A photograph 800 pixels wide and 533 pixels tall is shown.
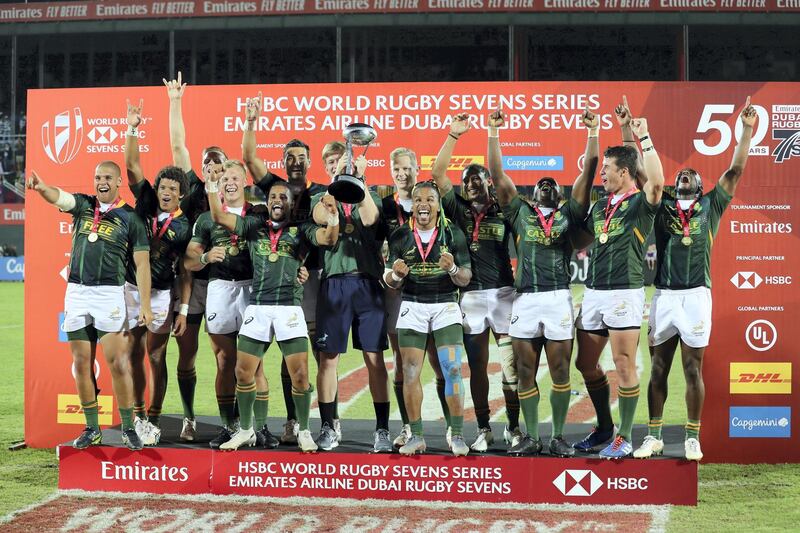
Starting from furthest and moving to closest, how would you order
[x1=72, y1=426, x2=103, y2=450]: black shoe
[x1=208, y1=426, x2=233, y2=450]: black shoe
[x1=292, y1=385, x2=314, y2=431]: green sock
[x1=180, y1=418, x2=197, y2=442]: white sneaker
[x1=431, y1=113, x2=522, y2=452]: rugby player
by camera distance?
1. [x1=180, y1=418, x2=197, y2=442]: white sneaker
2. [x1=208, y1=426, x2=233, y2=450]: black shoe
3. [x1=72, y1=426, x2=103, y2=450]: black shoe
4. [x1=431, y1=113, x2=522, y2=452]: rugby player
5. [x1=292, y1=385, x2=314, y2=431]: green sock

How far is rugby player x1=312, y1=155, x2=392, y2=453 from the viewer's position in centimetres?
698

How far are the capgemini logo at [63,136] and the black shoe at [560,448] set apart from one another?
15.2 ft

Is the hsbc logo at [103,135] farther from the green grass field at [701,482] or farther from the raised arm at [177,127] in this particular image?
the green grass field at [701,482]

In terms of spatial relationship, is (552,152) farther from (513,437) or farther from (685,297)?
(513,437)

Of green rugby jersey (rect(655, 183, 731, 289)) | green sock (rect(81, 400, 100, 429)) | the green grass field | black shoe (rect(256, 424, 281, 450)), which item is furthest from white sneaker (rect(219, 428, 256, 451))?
green rugby jersey (rect(655, 183, 731, 289))

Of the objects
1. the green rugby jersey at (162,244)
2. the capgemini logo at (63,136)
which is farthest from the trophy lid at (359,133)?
the capgemini logo at (63,136)

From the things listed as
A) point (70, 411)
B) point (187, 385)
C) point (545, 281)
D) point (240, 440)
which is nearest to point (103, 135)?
point (70, 411)

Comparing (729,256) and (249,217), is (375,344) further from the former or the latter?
(729,256)

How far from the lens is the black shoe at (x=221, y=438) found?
7.25 m

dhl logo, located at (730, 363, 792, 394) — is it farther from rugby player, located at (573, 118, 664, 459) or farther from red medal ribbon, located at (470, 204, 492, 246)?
red medal ribbon, located at (470, 204, 492, 246)

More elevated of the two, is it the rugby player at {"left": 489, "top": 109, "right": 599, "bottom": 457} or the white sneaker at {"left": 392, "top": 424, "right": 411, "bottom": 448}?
the rugby player at {"left": 489, "top": 109, "right": 599, "bottom": 457}

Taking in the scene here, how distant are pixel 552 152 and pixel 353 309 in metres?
2.25

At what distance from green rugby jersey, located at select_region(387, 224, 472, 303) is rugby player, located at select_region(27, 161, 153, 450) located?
1770 millimetres

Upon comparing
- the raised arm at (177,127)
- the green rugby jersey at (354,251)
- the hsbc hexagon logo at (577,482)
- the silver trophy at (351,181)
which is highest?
the raised arm at (177,127)
